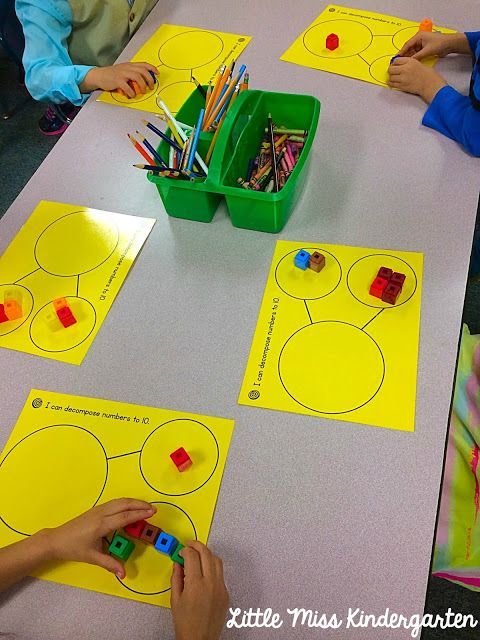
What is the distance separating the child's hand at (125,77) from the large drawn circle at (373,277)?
1.80ft

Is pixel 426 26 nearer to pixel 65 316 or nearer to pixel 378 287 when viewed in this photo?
pixel 378 287

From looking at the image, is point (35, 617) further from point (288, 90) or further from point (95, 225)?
point (288, 90)

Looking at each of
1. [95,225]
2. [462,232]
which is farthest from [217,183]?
[462,232]

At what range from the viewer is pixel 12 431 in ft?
2.03

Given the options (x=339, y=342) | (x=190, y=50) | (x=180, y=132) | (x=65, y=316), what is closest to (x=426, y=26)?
(x=190, y=50)

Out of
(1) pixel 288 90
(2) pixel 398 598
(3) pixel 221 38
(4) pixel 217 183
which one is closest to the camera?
(2) pixel 398 598

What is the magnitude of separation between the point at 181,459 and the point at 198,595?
13 centimetres

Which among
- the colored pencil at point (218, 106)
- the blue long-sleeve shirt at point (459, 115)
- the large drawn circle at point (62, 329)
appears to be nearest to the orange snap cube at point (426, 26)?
the blue long-sleeve shirt at point (459, 115)

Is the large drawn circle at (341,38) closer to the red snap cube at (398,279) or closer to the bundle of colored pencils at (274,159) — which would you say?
the bundle of colored pencils at (274,159)

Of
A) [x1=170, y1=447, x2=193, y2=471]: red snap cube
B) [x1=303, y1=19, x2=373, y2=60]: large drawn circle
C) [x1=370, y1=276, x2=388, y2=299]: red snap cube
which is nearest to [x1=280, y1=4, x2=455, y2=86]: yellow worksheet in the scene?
[x1=303, y1=19, x2=373, y2=60]: large drawn circle

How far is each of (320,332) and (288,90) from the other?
51 cm

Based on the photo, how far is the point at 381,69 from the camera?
95 centimetres

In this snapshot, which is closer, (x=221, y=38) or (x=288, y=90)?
(x=288, y=90)

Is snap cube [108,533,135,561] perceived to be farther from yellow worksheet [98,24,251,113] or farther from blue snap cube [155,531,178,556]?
yellow worksheet [98,24,251,113]
